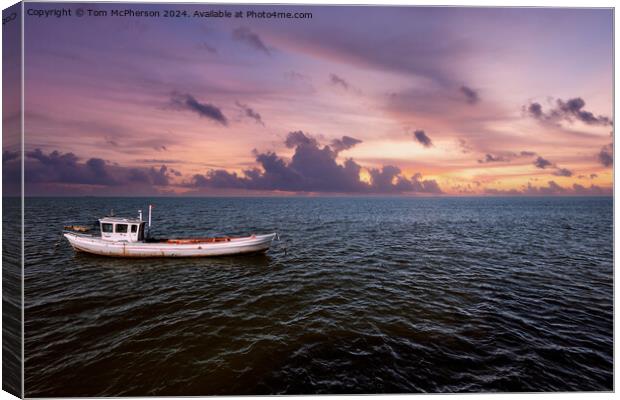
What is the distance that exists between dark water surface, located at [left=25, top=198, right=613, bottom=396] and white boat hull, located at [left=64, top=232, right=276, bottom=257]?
78 centimetres

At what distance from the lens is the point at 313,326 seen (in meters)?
13.2

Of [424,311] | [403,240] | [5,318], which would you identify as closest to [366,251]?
[403,240]

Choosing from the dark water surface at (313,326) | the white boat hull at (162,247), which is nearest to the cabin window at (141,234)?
the white boat hull at (162,247)

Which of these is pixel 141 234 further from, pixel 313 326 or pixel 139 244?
pixel 313 326

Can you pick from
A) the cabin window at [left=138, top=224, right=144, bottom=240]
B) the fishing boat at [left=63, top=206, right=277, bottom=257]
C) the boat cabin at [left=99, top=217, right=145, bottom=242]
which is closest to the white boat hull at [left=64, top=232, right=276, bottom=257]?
the fishing boat at [left=63, top=206, right=277, bottom=257]

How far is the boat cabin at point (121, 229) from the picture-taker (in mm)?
24875

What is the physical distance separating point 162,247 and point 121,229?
422cm

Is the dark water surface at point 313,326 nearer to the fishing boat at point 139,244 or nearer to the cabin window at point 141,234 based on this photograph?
the fishing boat at point 139,244

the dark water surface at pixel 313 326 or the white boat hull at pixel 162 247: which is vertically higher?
the white boat hull at pixel 162 247

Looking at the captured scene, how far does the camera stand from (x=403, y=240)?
37.1 meters

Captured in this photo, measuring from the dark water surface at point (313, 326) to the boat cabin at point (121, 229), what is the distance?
7.07ft

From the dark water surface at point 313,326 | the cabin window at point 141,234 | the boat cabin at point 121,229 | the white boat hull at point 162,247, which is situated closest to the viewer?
the dark water surface at point 313,326

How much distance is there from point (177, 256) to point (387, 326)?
18.6m

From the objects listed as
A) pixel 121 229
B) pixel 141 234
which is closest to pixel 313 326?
pixel 141 234
